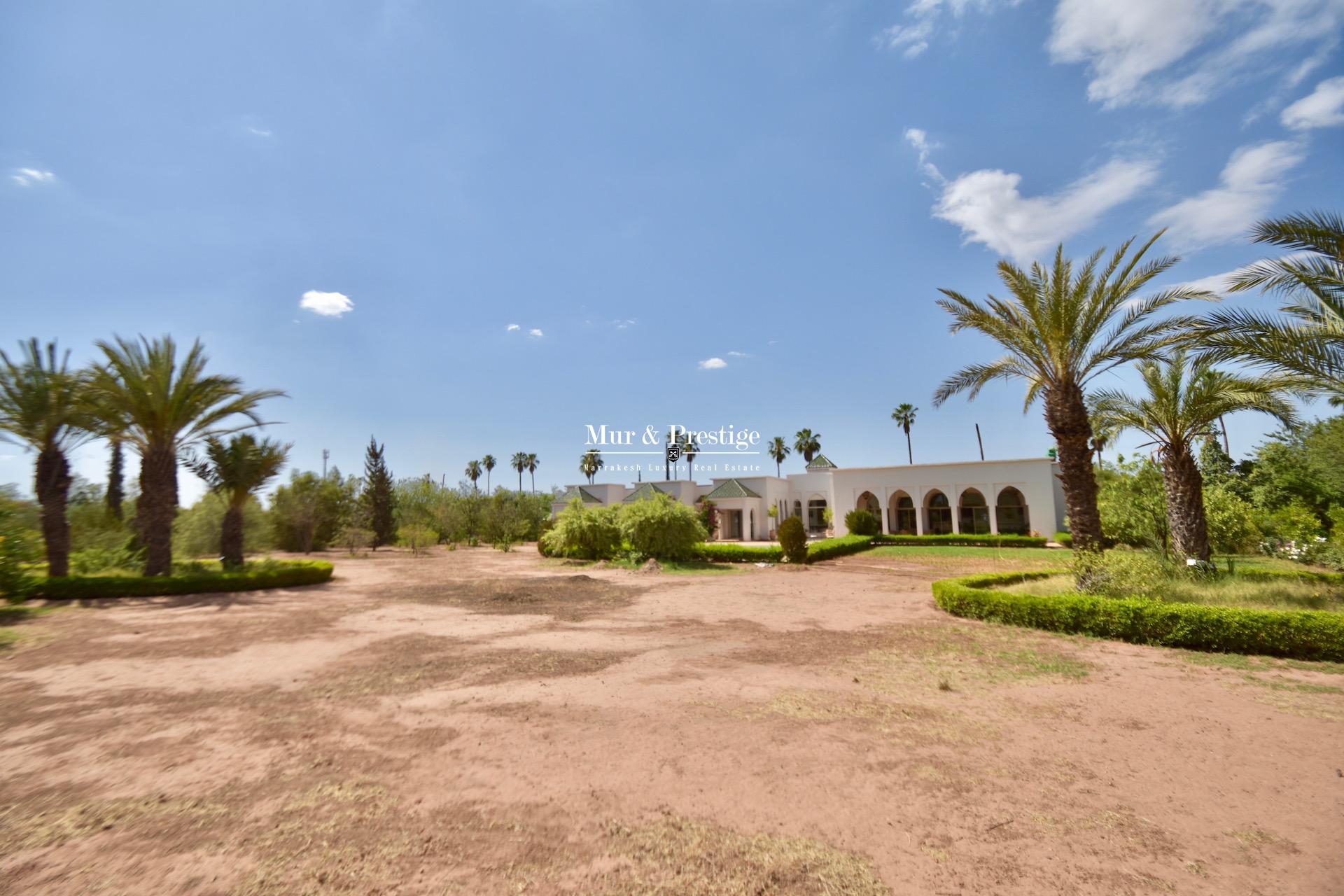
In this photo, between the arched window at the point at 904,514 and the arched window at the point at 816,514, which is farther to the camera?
the arched window at the point at 816,514

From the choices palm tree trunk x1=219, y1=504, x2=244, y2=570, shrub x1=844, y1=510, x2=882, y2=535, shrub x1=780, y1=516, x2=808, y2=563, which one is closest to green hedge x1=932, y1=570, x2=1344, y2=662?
shrub x1=780, y1=516, x2=808, y2=563

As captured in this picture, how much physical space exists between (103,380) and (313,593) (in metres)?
8.53

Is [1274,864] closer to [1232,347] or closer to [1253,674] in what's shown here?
[1253,674]

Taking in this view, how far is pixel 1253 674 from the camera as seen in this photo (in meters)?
7.46

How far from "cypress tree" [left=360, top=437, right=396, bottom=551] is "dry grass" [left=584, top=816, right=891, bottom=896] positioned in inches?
1540

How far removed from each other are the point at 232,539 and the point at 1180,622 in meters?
25.7

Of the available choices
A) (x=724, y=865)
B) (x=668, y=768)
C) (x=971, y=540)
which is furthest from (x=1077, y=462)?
(x=971, y=540)

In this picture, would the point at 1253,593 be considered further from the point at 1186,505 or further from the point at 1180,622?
the point at 1180,622

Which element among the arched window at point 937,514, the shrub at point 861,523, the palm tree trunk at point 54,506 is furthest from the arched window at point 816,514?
the palm tree trunk at point 54,506

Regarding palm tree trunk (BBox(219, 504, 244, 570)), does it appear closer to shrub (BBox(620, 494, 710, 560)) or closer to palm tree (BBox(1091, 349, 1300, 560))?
shrub (BBox(620, 494, 710, 560))

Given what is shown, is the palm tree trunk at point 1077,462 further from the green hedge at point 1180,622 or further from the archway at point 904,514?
the archway at point 904,514

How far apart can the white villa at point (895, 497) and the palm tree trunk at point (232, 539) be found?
14618mm

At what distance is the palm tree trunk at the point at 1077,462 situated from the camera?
41.2ft

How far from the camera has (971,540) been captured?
32156 millimetres
